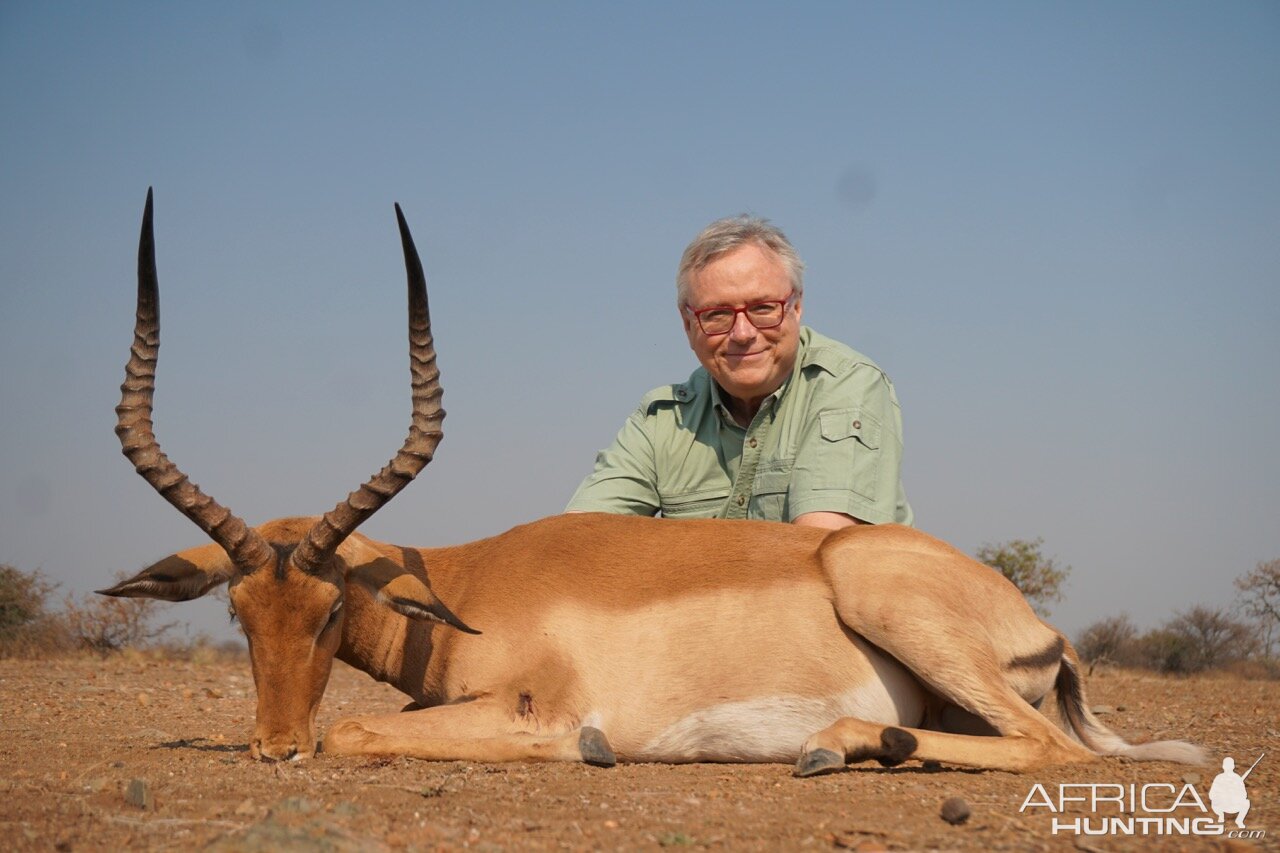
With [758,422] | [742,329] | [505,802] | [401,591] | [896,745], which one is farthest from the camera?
[758,422]

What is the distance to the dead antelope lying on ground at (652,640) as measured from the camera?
6.04 metres

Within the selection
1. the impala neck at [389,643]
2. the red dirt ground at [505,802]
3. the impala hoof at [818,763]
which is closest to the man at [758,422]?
the impala neck at [389,643]

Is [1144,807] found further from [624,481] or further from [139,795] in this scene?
[624,481]

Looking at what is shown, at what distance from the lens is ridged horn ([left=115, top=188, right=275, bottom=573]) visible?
20.2 feet

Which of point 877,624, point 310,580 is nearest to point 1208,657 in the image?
point 877,624

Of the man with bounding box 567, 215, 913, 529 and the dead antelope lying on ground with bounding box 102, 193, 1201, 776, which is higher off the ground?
the man with bounding box 567, 215, 913, 529

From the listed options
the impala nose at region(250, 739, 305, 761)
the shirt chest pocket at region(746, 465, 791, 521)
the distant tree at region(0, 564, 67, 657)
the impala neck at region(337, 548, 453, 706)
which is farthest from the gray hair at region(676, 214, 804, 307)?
the distant tree at region(0, 564, 67, 657)

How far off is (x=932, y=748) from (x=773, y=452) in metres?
2.57

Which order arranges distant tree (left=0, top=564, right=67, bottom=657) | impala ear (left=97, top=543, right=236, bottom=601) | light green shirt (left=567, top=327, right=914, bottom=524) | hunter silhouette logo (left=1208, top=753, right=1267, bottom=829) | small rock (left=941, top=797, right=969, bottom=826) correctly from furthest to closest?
distant tree (left=0, top=564, right=67, bottom=657) → light green shirt (left=567, top=327, right=914, bottom=524) → impala ear (left=97, top=543, right=236, bottom=601) → hunter silhouette logo (left=1208, top=753, right=1267, bottom=829) → small rock (left=941, top=797, right=969, bottom=826)

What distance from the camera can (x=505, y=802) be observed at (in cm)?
475

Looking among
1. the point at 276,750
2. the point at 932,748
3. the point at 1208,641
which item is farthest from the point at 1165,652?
the point at 276,750

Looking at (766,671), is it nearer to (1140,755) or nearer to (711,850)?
(1140,755)

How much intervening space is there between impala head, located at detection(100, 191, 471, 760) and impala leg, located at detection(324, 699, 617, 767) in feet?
0.78

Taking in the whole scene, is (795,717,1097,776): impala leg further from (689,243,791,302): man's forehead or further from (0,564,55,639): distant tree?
(0,564,55,639): distant tree
